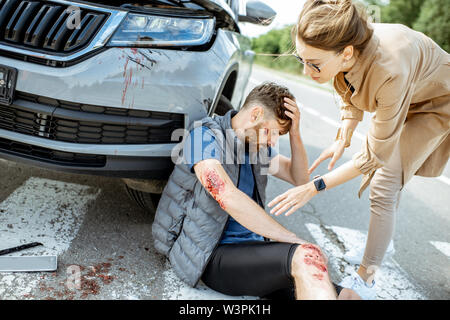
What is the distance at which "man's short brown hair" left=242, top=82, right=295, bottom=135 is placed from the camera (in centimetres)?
235

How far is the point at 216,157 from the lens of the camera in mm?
2211

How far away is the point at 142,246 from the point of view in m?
2.74

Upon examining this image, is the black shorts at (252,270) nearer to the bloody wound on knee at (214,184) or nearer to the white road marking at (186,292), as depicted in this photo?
the white road marking at (186,292)

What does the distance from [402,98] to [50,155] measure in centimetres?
173

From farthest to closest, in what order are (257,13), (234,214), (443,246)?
1. (443,246)
2. (257,13)
3. (234,214)

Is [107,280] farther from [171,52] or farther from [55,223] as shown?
[171,52]

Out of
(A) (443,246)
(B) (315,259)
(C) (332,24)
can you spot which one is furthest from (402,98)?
(A) (443,246)

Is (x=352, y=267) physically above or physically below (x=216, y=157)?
below

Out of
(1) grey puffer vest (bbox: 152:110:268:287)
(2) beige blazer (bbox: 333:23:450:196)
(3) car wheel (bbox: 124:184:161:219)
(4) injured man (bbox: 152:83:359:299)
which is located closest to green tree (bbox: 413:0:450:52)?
(2) beige blazer (bbox: 333:23:450:196)

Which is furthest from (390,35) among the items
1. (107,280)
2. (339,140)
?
(107,280)

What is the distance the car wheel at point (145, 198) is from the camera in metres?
2.91

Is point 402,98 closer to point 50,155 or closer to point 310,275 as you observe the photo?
point 310,275

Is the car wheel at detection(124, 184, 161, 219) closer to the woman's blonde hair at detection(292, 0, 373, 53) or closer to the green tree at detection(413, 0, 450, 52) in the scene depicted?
the woman's blonde hair at detection(292, 0, 373, 53)

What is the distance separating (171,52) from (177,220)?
0.84m
